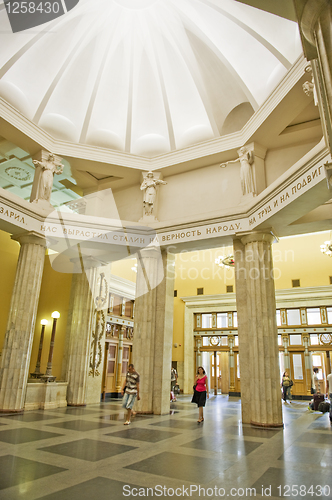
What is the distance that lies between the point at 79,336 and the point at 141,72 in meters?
9.86

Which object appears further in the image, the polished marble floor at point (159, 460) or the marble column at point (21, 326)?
the marble column at point (21, 326)

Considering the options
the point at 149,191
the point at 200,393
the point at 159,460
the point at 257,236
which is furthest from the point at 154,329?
the point at 159,460

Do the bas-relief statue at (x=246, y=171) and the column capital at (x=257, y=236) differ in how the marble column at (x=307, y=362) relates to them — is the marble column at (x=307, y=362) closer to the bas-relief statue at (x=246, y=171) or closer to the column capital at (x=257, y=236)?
the column capital at (x=257, y=236)

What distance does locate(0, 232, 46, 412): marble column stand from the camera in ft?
31.7

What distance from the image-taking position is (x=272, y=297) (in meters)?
9.41

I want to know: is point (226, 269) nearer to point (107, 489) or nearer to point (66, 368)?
point (66, 368)

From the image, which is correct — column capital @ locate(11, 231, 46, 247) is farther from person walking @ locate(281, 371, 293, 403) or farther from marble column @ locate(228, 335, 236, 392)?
marble column @ locate(228, 335, 236, 392)

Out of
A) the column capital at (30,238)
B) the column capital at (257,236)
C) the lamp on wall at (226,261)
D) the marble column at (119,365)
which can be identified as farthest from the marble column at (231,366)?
the column capital at (30,238)

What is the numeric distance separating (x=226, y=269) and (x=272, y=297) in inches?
427

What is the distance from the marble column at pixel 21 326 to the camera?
9.67m

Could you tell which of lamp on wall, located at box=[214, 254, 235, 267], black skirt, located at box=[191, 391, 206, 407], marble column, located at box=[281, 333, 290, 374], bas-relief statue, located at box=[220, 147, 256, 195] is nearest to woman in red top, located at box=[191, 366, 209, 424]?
black skirt, located at box=[191, 391, 206, 407]

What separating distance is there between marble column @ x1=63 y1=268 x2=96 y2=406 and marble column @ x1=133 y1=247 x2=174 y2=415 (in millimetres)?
2582

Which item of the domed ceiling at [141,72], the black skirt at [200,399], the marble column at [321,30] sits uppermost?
the domed ceiling at [141,72]

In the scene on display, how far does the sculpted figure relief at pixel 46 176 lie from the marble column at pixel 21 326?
143 centimetres
